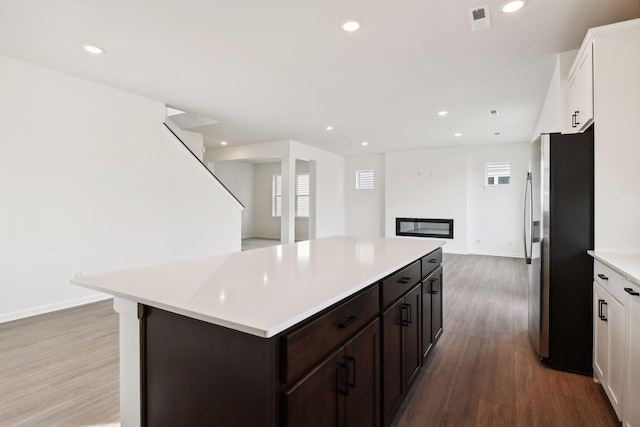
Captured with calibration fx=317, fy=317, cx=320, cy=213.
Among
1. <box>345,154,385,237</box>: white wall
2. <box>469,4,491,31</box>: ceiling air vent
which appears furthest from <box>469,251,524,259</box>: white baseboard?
<box>469,4,491,31</box>: ceiling air vent

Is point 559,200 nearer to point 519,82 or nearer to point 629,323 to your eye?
point 629,323

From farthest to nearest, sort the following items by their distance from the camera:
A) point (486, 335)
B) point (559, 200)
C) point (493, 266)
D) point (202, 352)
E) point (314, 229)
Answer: point (314, 229)
point (493, 266)
point (486, 335)
point (559, 200)
point (202, 352)

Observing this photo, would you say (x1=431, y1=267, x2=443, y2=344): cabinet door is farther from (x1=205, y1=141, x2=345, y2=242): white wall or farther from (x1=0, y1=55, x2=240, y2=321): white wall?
(x1=205, y1=141, x2=345, y2=242): white wall

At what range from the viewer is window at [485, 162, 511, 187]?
7.41 m

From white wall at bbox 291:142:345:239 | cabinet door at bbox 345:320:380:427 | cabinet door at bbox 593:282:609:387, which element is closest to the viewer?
cabinet door at bbox 345:320:380:427

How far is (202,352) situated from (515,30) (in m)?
3.25

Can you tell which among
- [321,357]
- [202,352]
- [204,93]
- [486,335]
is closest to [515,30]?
[486,335]

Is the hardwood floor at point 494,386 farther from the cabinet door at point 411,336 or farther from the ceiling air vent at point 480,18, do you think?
the ceiling air vent at point 480,18

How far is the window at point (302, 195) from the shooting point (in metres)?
10.4

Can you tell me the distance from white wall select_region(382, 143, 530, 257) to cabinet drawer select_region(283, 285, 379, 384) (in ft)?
23.6

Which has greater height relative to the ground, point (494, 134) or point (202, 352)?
point (494, 134)

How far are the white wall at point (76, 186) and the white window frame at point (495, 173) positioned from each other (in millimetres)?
6617

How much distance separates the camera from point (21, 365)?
2275 millimetres

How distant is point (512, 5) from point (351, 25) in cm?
117
